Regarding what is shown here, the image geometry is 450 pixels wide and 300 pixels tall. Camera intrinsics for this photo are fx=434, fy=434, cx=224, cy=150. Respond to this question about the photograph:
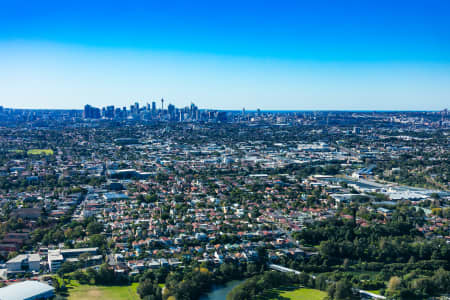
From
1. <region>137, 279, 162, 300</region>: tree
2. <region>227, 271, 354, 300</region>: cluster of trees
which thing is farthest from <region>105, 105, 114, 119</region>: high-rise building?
<region>137, 279, 162, 300</region>: tree

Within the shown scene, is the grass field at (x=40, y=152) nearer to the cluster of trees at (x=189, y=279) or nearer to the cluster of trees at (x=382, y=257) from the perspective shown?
the cluster of trees at (x=382, y=257)

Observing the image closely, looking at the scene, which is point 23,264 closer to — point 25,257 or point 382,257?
point 25,257

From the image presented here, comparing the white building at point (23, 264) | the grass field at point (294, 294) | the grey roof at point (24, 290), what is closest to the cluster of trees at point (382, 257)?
the grass field at point (294, 294)

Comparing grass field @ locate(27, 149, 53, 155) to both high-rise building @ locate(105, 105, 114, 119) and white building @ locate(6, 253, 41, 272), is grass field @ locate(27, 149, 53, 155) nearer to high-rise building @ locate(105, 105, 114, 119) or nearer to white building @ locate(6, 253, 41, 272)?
white building @ locate(6, 253, 41, 272)

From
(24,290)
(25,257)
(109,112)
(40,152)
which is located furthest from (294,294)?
(109,112)

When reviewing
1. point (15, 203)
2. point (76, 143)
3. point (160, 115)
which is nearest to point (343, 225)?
point (15, 203)
